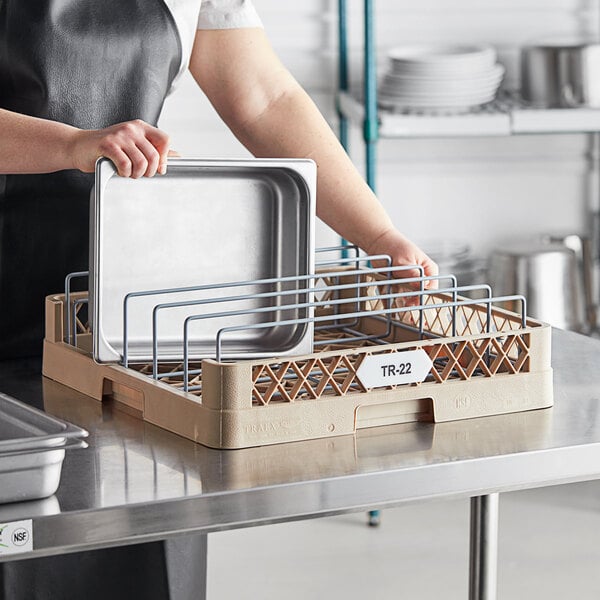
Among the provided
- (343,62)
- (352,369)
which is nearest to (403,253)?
(352,369)

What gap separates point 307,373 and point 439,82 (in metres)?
1.98

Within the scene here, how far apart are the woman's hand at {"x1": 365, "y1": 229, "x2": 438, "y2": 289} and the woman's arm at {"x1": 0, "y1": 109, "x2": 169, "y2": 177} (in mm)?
382

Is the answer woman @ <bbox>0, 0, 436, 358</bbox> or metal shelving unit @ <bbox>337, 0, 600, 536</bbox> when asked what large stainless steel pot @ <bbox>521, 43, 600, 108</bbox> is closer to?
metal shelving unit @ <bbox>337, 0, 600, 536</bbox>

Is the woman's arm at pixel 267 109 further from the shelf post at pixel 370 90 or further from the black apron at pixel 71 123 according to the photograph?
the shelf post at pixel 370 90

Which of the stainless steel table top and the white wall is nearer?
the stainless steel table top

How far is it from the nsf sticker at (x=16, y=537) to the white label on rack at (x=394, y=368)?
33 cm

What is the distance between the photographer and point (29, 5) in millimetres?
1528

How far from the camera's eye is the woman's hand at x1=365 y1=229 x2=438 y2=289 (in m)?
1.40

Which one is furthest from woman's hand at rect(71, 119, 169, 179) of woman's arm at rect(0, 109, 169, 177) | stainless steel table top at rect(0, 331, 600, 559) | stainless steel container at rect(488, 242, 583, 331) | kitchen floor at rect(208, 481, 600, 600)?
stainless steel container at rect(488, 242, 583, 331)

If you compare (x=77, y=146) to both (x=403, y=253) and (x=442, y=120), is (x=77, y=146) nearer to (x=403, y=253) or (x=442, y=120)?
(x=403, y=253)

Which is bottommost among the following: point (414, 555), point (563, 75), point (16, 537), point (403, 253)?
point (414, 555)

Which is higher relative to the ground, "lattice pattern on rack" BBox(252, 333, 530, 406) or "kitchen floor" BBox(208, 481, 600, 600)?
"lattice pattern on rack" BBox(252, 333, 530, 406)

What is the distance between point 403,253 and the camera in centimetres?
143

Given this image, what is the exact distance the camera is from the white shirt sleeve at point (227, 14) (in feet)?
5.21
